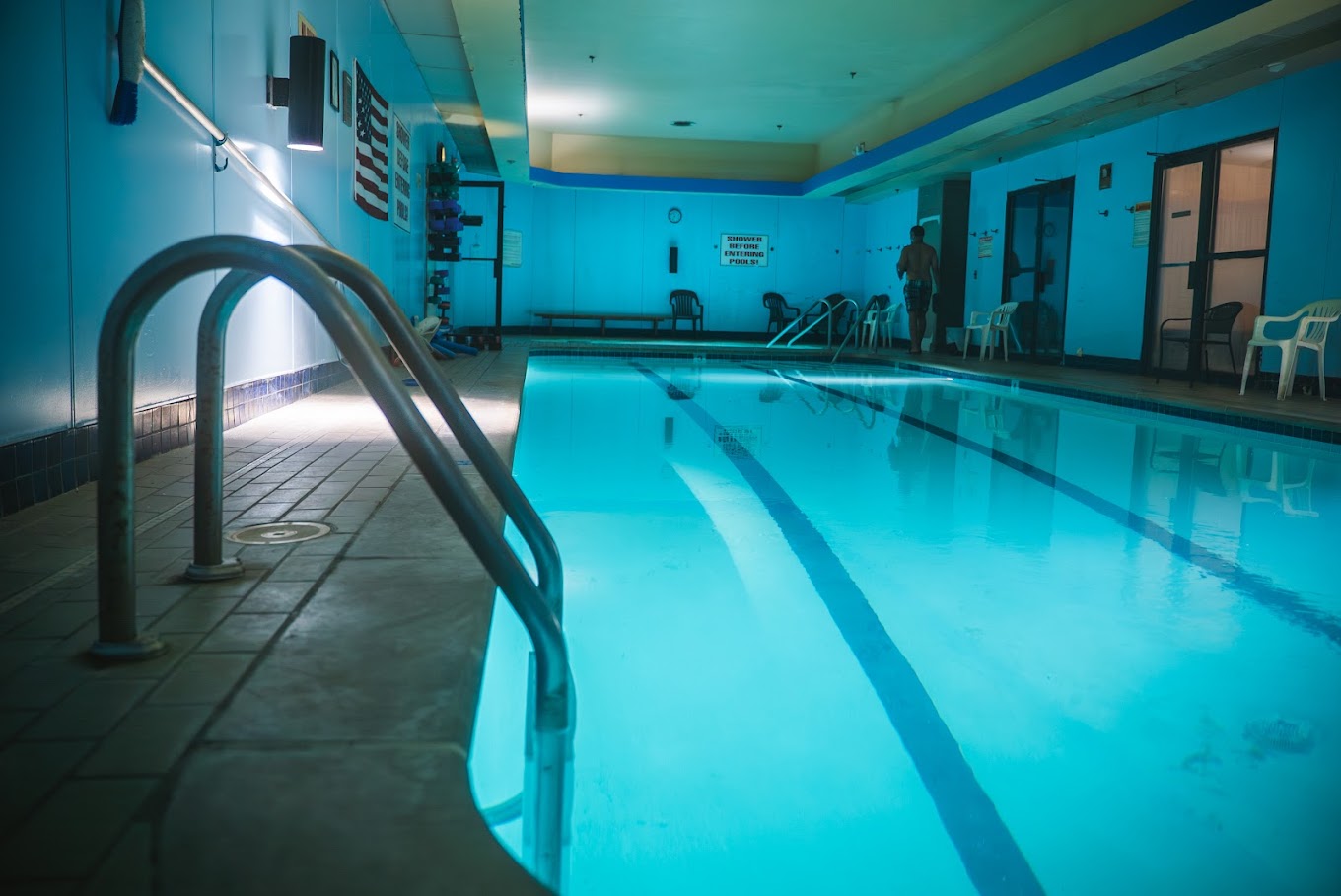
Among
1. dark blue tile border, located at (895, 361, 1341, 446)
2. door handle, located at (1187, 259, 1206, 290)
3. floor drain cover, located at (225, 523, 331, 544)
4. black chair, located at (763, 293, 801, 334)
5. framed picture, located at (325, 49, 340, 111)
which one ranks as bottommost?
floor drain cover, located at (225, 523, 331, 544)

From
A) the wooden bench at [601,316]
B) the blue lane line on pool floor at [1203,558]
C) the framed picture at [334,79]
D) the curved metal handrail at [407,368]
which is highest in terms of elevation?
the framed picture at [334,79]

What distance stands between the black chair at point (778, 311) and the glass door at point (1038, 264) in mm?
5188

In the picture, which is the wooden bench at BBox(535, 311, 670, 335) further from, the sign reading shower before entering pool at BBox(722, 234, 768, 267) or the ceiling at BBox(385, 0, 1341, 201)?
the ceiling at BBox(385, 0, 1341, 201)

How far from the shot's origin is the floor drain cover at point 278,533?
7.99ft

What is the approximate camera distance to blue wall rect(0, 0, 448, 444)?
269 cm

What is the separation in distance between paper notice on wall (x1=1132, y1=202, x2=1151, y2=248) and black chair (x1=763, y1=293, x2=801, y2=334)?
7904mm

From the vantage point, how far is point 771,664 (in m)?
2.53

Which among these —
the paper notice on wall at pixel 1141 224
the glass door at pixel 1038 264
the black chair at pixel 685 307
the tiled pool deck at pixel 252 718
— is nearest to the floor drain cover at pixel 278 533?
the tiled pool deck at pixel 252 718

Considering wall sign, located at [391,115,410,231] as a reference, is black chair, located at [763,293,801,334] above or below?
below

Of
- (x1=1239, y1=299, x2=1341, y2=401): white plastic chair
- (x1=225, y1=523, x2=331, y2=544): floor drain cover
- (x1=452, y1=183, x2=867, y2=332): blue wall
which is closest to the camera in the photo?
(x1=225, y1=523, x2=331, y2=544): floor drain cover

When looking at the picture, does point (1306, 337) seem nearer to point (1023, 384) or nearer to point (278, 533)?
point (1023, 384)

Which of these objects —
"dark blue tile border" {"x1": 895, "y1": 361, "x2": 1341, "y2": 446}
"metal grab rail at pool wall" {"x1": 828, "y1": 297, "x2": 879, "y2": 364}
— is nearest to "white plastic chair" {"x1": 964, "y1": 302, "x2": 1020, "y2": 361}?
"metal grab rail at pool wall" {"x1": 828, "y1": 297, "x2": 879, "y2": 364}

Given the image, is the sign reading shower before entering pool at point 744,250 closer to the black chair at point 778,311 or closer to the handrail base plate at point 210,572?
the black chair at point 778,311

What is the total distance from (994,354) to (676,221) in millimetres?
6888
